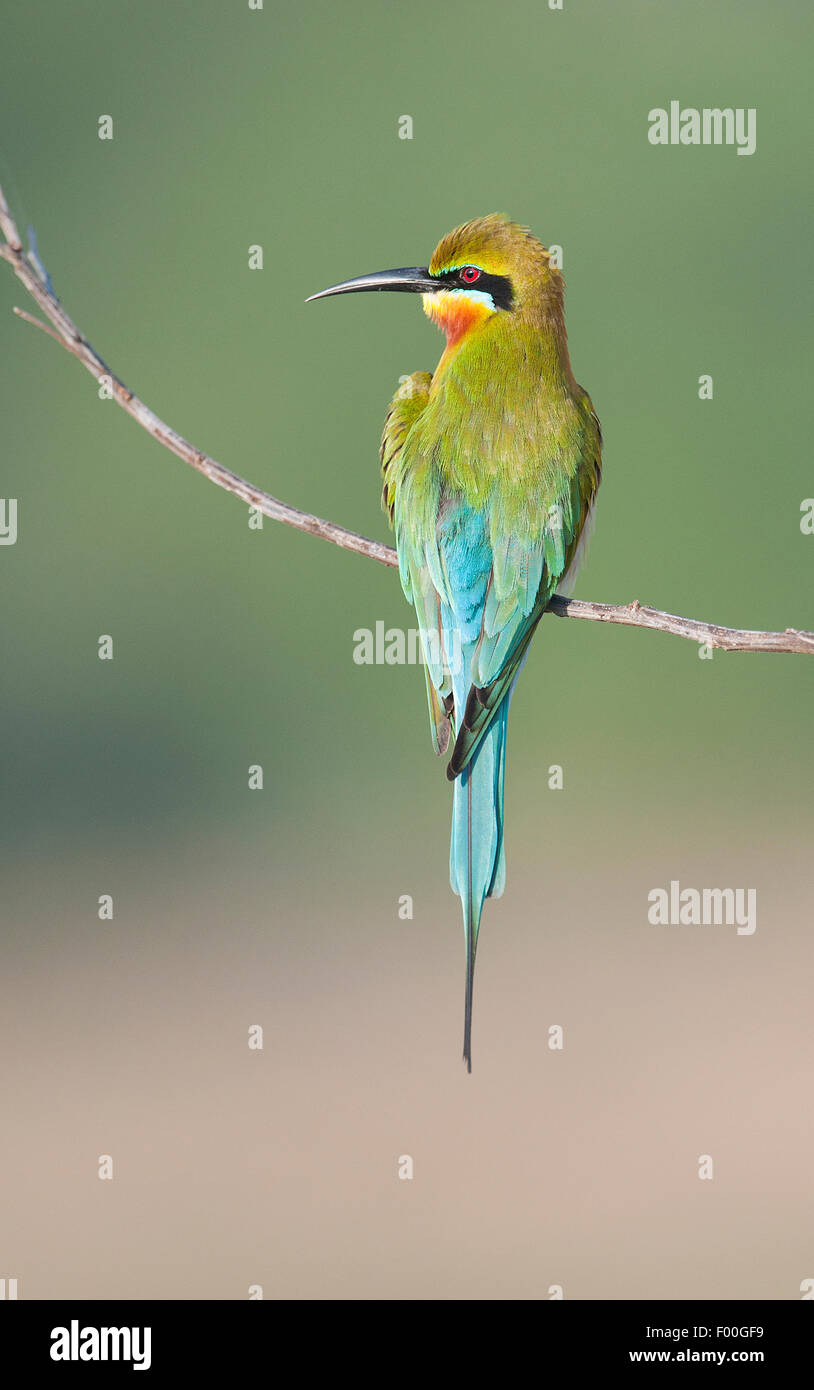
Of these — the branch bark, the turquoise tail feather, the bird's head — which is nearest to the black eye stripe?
the bird's head

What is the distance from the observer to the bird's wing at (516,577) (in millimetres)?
1875

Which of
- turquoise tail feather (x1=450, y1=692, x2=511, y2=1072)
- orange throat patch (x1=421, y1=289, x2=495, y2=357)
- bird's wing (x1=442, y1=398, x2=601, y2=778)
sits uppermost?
orange throat patch (x1=421, y1=289, x2=495, y2=357)

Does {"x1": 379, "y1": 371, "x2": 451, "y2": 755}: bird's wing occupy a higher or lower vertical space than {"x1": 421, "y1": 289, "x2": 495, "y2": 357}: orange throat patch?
lower

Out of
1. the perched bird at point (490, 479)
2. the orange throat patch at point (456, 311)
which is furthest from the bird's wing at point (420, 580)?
the orange throat patch at point (456, 311)

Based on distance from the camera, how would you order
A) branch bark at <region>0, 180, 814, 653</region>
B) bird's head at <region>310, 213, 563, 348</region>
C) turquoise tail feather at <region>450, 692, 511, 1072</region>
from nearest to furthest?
branch bark at <region>0, 180, 814, 653</region>
turquoise tail feather at <region>450, 692, 511, 1072</region>
bird's head at <region>310, 213, 563, 348</region>

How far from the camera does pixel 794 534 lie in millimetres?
6680

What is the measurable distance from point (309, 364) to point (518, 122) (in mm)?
1376

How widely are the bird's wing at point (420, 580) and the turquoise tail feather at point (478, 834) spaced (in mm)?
63

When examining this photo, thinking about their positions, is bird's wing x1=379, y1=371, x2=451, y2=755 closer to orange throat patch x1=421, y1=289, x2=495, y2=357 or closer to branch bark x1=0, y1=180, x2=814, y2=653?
branch bark x1=0, y1=180, x2=814, y2=653

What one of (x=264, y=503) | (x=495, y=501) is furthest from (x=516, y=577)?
(x=264, y=503)

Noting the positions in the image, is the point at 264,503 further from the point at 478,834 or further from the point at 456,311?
the point at 478,834

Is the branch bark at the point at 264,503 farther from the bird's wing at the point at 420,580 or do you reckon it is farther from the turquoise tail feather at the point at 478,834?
the turquoise tail feather at the point at 478,834

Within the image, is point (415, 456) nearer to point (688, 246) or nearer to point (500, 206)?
point (500, 206)

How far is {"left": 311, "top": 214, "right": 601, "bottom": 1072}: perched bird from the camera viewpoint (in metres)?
1.89
